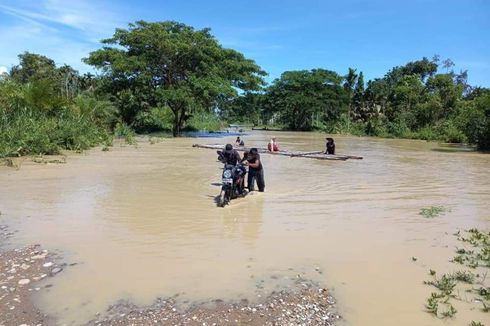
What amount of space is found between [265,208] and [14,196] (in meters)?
5.11

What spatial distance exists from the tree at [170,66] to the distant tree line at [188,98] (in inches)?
2.9

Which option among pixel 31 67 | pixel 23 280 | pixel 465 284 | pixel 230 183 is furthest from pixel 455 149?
pixel 31 67

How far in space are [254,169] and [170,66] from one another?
2485 centimetres

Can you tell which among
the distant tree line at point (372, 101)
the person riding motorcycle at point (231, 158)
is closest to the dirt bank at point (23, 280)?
the person riding motorcycle at point (231, 158)

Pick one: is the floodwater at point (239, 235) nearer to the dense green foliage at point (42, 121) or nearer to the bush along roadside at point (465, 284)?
the bush along roadside at point (465, 284)

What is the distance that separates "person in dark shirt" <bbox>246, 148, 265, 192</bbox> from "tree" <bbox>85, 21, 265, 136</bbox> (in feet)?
69.5

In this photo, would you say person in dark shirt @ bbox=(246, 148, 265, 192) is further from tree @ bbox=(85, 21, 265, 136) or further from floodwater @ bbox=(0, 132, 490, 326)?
tree @ bbox=(85, 21, 265, 136)

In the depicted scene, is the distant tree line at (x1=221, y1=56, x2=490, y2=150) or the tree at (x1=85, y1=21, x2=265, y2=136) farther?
the distant tree line at (x1=221, y1=56, x2=490, y2=150)

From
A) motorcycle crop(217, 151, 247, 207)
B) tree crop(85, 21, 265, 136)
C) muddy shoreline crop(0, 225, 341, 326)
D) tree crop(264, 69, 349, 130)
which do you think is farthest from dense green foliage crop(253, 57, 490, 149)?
muddy shoreline crop(0, 225, 341, 326)

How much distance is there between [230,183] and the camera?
8812 mm

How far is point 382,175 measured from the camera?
14469mm

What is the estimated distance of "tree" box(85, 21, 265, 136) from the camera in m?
31.3

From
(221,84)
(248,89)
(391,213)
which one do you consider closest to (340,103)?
(248,89)

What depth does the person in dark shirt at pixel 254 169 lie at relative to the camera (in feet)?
32.9
